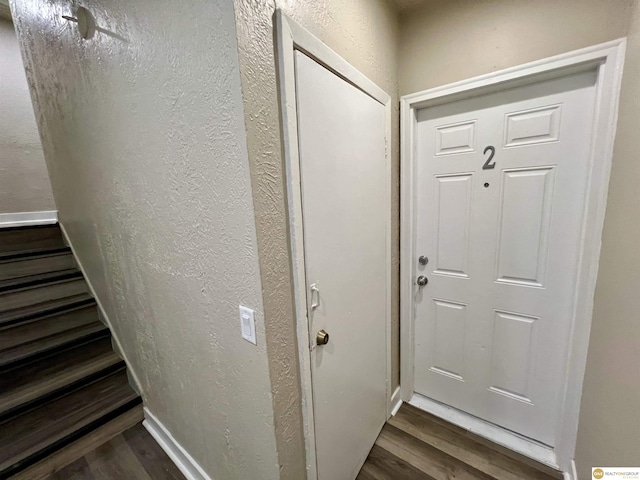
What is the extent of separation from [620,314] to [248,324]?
133 centimetres

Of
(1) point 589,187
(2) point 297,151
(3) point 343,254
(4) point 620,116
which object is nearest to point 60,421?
(3) point 343,254

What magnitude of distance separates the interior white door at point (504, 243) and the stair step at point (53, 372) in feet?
7.57

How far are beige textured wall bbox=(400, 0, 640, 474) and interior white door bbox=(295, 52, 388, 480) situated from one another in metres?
0.50

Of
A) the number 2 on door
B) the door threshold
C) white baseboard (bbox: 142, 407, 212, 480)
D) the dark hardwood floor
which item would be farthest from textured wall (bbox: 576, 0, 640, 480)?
the dark hardwood floor

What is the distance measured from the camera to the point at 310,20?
890 mm

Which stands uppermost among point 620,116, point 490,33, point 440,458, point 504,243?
point 490,33

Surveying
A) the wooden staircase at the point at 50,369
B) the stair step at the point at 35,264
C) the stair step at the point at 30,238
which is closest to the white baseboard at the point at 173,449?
the wooden staircase at the point at 50,369

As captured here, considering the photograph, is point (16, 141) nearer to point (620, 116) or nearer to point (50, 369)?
point (50, 369)

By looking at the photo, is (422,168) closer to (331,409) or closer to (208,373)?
(331,409)

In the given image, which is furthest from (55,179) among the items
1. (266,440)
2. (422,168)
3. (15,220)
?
(422,168)

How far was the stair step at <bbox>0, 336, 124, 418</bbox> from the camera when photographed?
155 cm

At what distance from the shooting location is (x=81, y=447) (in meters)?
1.48

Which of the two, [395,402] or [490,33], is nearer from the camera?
[490,33]

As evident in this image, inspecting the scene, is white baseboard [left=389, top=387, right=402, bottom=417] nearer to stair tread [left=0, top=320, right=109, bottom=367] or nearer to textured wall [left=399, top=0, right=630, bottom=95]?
textured wall [left=399, top=0, right=630, bottom=95]
